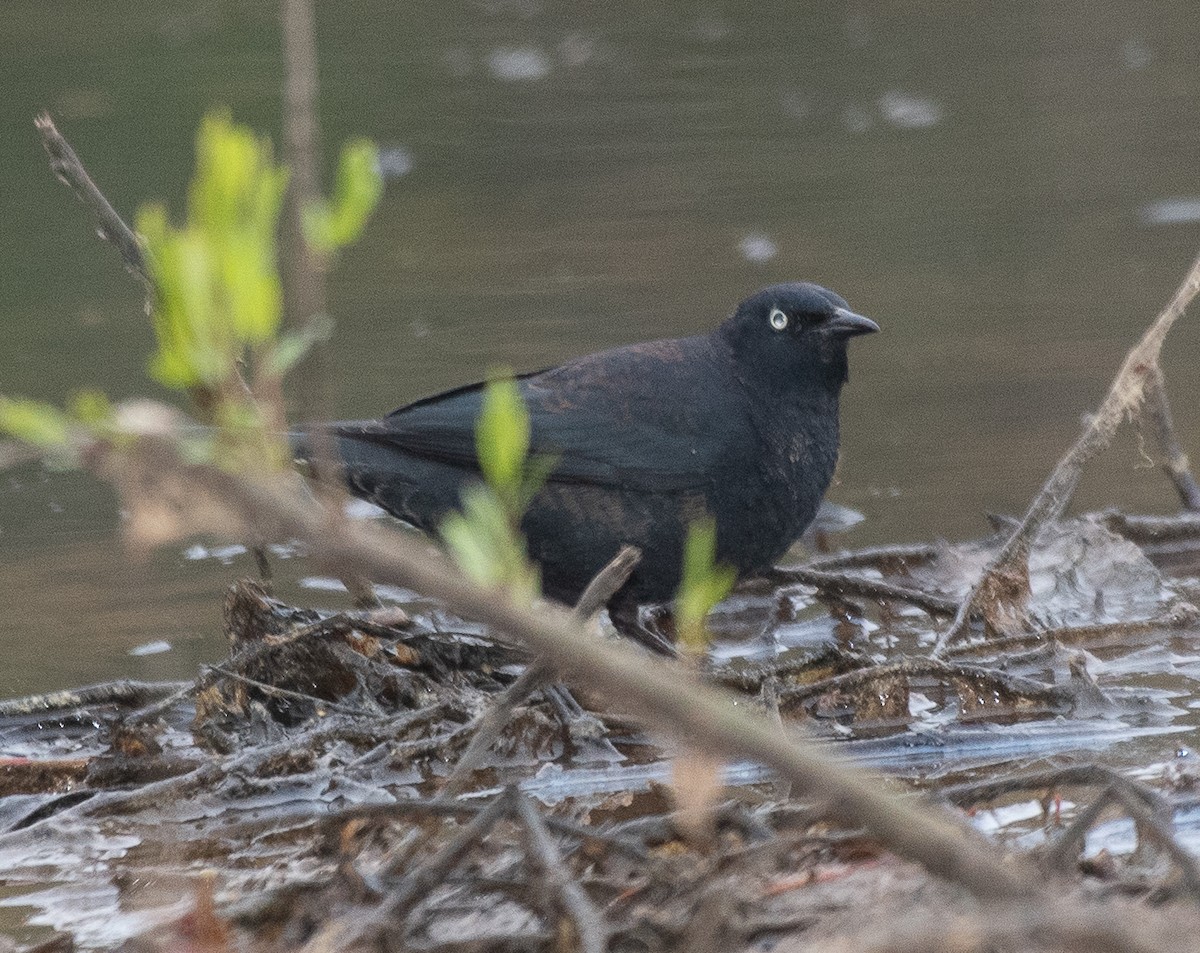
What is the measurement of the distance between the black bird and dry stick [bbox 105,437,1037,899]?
7.82 ft

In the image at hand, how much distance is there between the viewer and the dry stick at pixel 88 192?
400 centimetres

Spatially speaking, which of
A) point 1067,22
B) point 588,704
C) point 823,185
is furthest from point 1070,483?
point 1067,22

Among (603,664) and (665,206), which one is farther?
(665,206)

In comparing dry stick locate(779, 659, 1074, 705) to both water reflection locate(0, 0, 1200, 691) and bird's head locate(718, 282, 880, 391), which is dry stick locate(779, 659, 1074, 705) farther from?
water reflection locate(0, 0, 1200, 691)

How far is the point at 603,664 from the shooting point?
5.15 feet

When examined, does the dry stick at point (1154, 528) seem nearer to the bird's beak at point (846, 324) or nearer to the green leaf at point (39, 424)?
the bird's beak at point (846, 324)

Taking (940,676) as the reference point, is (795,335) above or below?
above

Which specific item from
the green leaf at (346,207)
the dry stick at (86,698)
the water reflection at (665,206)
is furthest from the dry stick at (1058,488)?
the green leaf at (346,207)

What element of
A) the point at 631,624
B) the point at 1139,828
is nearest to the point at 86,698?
the point at 631,624

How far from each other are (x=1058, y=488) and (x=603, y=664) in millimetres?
2672

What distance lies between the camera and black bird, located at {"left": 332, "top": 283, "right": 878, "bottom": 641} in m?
4.16

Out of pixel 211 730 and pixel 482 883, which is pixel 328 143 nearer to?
pixel 211 730

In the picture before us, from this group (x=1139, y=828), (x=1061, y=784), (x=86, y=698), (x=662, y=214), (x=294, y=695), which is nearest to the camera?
(x=1139, y=828)

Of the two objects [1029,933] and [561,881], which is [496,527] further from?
[561,881]
